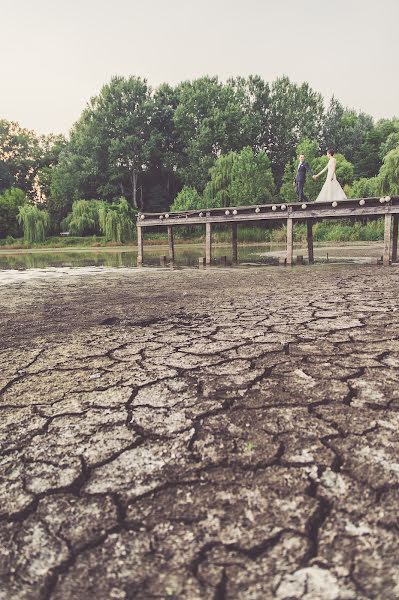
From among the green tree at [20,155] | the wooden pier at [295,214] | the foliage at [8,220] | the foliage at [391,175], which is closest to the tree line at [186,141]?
the foliage at [8,220]

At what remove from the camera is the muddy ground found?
104cm

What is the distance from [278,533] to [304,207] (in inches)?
383

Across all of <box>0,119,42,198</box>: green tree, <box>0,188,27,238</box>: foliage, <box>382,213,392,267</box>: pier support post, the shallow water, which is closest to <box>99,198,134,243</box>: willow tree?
the shallow water

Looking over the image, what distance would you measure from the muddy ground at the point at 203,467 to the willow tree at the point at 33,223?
26228mm

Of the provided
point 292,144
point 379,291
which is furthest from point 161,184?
point 379,291

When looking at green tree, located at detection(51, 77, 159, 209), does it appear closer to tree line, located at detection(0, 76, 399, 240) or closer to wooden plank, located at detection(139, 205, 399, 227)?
tree line, located at detection(0, 76, 399, 240)

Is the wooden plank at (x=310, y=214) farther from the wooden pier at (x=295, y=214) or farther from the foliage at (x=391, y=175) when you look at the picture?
the foliage at (x=391, y=175)

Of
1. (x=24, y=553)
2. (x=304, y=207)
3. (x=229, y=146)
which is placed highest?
(x=229, y=146)

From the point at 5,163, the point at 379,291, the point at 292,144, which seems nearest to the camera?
the point at 379,291

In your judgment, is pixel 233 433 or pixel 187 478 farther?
pixel 233 433

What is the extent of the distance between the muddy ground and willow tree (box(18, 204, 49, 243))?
1033 inches

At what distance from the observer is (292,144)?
43688 mm

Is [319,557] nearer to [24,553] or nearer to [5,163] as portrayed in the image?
[24,553]

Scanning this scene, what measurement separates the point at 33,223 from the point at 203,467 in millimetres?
28641
